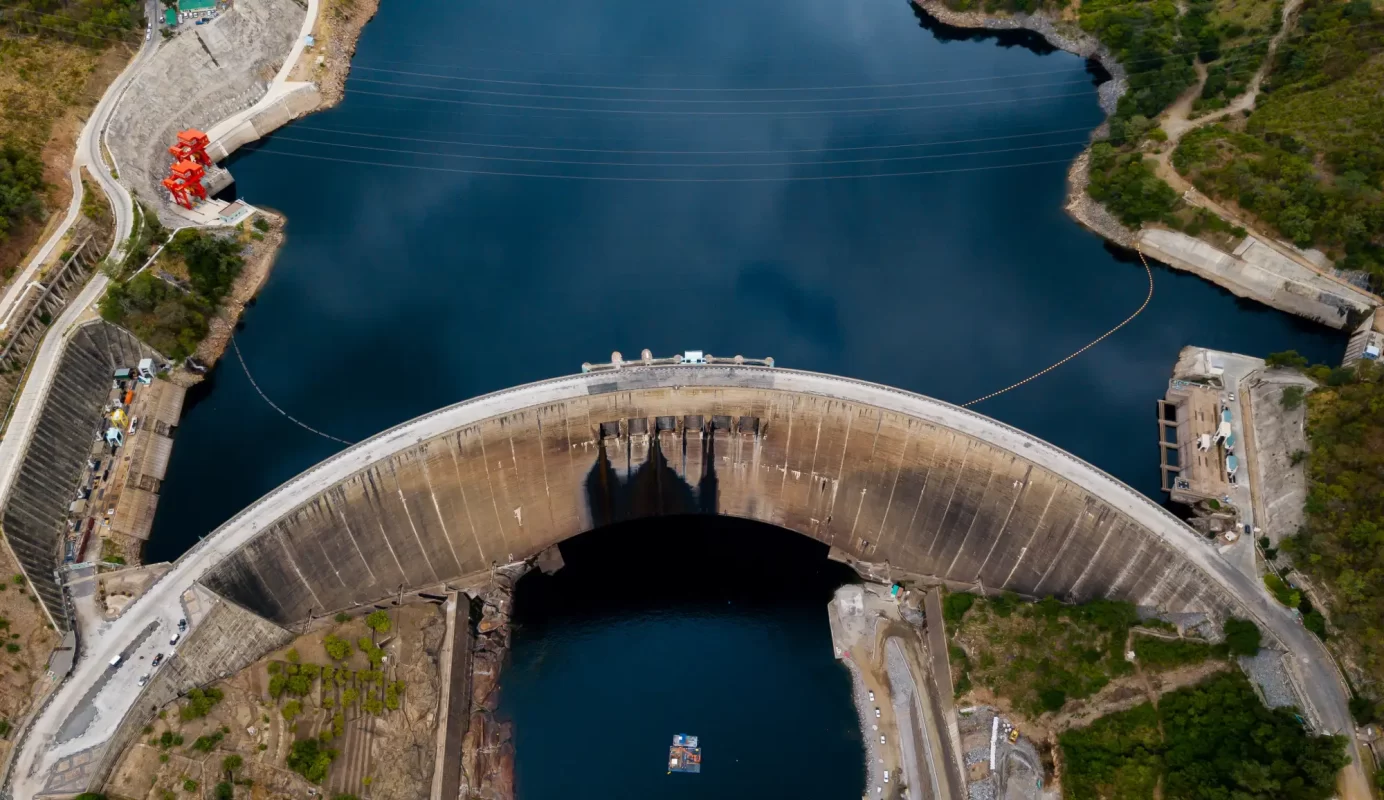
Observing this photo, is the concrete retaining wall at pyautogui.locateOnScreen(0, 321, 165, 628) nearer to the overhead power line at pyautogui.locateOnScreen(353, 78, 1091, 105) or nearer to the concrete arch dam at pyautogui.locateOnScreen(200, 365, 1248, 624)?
the concrete arch dam at pyautogui.locateOnScreen(200, 365, 1248, 624)

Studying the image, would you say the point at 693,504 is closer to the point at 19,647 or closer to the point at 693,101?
the point at 19,647

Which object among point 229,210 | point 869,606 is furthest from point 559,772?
point 229,210

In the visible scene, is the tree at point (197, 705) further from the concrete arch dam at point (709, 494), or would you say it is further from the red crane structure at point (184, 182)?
the red crane structure at point (184, 182)

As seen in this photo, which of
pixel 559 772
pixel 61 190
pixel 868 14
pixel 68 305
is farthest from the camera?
pixel 868 14

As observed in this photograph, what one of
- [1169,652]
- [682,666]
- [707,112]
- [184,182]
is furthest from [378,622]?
[707,112]

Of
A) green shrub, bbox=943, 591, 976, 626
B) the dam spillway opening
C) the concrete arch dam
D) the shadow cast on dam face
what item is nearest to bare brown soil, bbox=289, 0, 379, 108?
the concrete arch dam

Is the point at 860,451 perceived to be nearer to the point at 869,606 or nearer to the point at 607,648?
the point at 869,606
